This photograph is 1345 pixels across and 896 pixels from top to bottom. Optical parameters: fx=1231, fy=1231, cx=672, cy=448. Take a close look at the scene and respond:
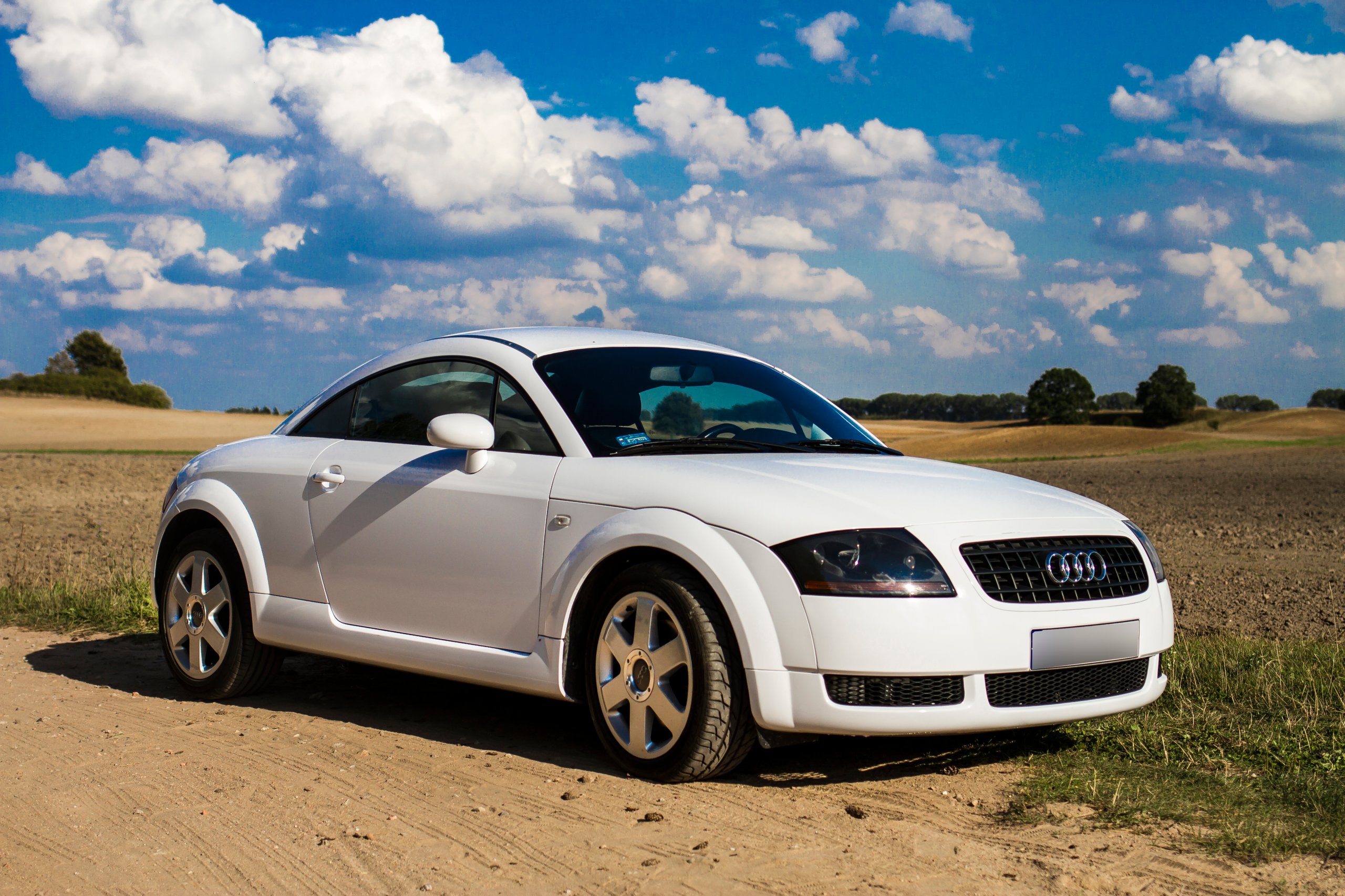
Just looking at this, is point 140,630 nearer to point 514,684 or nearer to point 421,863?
point 514,684

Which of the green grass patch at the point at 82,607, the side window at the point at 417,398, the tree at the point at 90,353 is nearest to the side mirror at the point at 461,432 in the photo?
the side window at the point at 417,398

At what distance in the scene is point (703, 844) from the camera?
3744mm

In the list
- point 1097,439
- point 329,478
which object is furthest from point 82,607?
point 1097,439

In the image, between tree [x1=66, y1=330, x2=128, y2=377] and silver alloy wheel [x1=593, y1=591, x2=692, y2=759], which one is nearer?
silver alloy wheel [x1=593, y1=591, x2=692, y2=759]

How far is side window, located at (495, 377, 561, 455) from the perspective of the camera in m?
5.00

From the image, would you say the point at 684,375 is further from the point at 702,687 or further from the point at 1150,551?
the point at 1150,551

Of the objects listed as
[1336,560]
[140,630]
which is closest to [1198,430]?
[1336,560]

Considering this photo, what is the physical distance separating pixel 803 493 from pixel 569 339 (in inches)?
65.4

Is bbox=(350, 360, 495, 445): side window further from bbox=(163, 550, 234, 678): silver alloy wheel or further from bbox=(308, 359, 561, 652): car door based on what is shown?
bbox=(163, 550, 234, 678): silver alloy wheel

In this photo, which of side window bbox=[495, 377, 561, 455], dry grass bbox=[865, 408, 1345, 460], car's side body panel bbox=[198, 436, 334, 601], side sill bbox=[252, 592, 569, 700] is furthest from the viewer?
dry grass bbox=[865, 408, 1345, 460]

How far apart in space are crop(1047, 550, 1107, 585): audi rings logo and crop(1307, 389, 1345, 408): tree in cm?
10430

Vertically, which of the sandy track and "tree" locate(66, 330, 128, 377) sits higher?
"tree" locate(66, 330, 128, 377)

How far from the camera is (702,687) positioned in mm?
4227

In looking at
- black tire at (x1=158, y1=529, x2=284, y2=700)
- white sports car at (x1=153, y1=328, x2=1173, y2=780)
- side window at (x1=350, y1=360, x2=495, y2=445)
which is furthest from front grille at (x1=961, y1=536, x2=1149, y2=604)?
black tire at (x1=158, y1=529, x2=284, y2=700)
